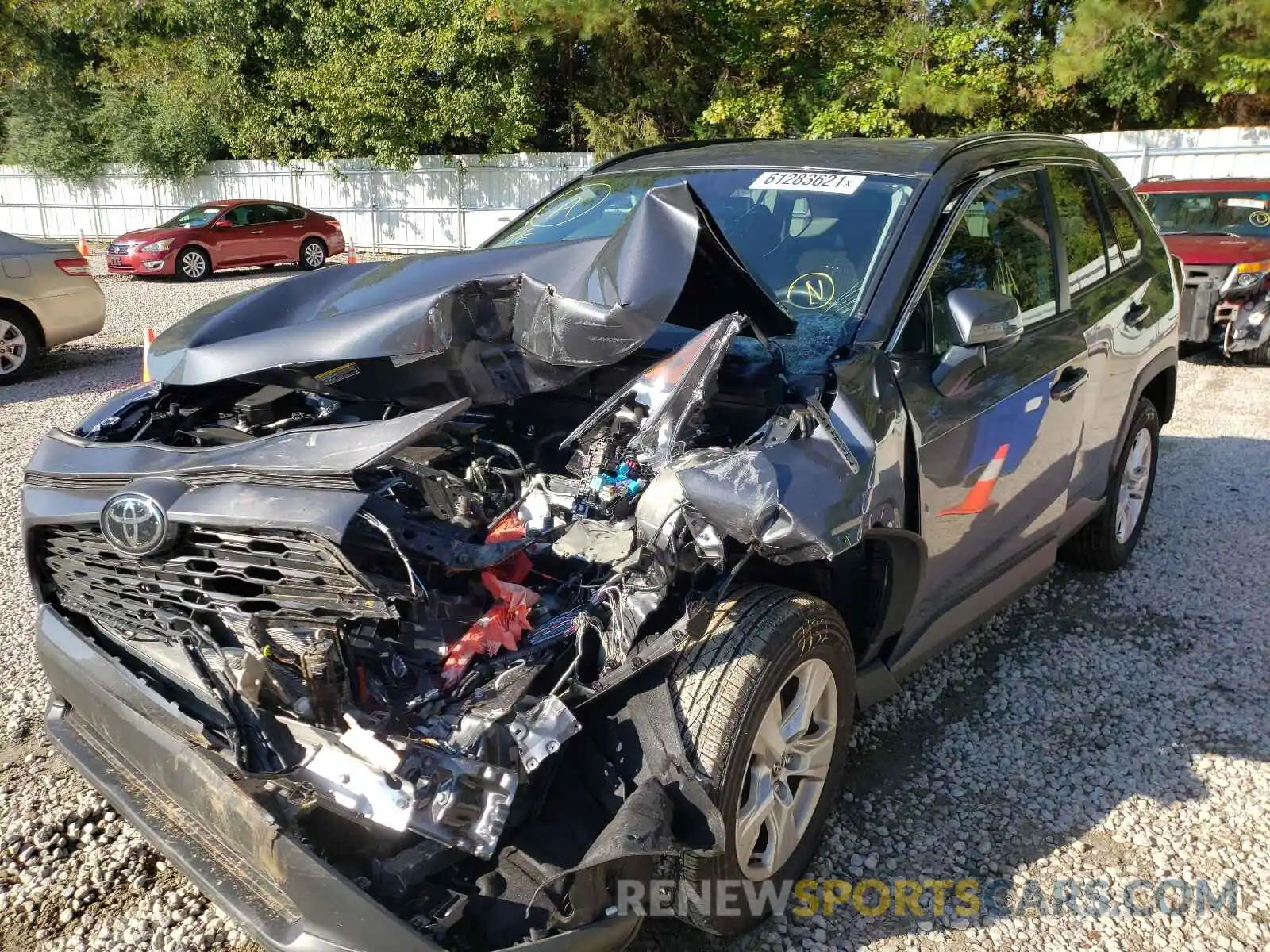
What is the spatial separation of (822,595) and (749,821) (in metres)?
0.75

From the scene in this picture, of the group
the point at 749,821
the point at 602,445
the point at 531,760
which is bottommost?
the point at 749,821

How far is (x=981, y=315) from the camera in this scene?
9.41 ft

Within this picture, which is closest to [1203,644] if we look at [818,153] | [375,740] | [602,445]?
[818,153]

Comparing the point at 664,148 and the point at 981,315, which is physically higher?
the point at 664,148

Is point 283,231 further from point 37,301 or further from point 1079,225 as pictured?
point 1079,225

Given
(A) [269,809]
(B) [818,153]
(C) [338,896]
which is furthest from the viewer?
(B) [818,153]

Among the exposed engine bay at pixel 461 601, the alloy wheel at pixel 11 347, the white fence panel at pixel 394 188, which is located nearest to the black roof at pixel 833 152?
the exposed engine bay at pixel 461 601

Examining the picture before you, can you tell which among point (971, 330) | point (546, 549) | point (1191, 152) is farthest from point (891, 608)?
point (1191, 152)

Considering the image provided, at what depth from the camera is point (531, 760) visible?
6.62ft

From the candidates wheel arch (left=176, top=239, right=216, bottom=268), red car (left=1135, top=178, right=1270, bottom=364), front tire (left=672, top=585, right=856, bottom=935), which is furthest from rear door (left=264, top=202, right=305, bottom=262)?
front tire (left=672, top=585, right=856, bottom=935)

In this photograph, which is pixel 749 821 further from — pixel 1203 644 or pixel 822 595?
pixel 1203 644

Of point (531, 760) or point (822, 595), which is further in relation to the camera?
point (822, 595)

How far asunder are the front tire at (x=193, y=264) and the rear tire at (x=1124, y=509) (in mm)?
16905

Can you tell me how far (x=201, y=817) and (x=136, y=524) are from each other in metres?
0.72
